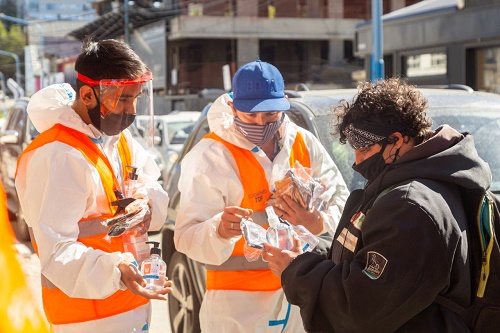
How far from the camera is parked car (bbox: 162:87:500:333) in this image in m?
5.25

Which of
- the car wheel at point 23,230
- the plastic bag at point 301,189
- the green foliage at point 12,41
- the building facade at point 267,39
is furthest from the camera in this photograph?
the green foliage at point 12,41

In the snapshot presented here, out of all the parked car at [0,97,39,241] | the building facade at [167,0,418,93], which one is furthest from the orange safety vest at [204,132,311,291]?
the building facade at [167,0,418,93]

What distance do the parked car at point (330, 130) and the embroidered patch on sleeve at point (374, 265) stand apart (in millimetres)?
2269

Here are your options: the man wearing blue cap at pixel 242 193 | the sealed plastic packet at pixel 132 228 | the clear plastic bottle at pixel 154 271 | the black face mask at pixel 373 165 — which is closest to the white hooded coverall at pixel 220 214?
the man wearing blue cap at pixel 242 193

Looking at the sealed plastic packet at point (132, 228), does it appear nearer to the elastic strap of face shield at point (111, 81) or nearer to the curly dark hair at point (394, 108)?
the elastic strap of face shield at point (111, 81)

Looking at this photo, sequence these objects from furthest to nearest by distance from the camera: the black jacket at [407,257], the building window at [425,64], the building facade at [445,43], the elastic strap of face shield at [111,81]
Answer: the building window at [425,64] < the building facade at [445,43] < the elastic strap of face shield at [111,81] < the black jacket at [407,257]

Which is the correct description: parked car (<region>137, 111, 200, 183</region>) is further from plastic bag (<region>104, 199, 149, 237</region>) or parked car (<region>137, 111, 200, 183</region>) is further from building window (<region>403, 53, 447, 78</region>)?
plastic bag (<region>104, 199, 149, 237</region>)

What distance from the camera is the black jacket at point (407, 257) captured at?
2.66 meters

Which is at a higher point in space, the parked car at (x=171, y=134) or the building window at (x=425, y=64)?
the building window at (x=425, y=64)

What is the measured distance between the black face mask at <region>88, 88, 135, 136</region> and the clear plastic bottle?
1.90ft

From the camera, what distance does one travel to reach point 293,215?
382 centimetres

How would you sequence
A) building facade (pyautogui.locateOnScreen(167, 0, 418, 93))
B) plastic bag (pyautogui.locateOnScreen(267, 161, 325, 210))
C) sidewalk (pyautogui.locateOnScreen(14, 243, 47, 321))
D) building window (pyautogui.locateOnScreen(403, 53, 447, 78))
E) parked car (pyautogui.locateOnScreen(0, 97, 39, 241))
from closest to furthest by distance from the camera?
plastic bag (pyautogui.locateOnScreen(267, 161, 325, 210))
sidewalk (pyautogui.locateOnScreen(14, 243, 47, 321))
parked car (pyautogui.locateOnScreen(0, 97, 39, 241))
building window (pyautogui.locateOnScreen(403, 53, 447, 78))
building facade (pyautogui.locateOnScreen(167, 0, 418, 93))

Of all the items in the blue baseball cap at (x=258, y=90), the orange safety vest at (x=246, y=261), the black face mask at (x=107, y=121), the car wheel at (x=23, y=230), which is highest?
the blue baseball cap at (x=258, y=90)

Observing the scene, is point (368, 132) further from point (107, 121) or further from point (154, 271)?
point (107, 121)
